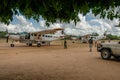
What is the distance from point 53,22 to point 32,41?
36.9m

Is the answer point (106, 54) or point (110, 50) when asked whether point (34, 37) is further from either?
point (110, 50)

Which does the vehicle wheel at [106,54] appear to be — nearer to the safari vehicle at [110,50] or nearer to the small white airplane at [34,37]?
the safari vehicle at [110,50]

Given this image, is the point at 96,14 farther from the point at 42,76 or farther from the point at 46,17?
the point at 42,76

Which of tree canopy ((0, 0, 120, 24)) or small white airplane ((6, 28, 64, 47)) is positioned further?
small white airplane ((6, 28, 64, 47))

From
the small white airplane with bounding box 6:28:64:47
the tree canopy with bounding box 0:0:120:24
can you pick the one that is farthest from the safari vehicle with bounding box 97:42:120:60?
the small white airplane with bounding box 6:28:64:47

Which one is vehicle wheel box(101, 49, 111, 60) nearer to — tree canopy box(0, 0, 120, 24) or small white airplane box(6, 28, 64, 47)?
tree canopy box(0, 0, 120, 24)

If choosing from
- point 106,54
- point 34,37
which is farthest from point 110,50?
point 34,37

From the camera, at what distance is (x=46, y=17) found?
9.20 m

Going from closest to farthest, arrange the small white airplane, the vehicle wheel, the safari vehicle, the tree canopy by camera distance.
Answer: the tree canopy
the safari vehicle
the vehicle wheel
the small white airplane

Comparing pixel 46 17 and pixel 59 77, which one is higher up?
pixel 46 17

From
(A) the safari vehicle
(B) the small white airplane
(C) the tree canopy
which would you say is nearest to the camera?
(C) the tree canopy

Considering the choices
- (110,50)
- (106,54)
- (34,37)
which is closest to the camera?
(110,50)

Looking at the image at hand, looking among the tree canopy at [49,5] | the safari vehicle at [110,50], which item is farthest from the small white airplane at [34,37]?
the tree canopy at [49,5]

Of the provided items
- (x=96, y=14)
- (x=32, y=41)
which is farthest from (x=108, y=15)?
(x=32, y=41)
